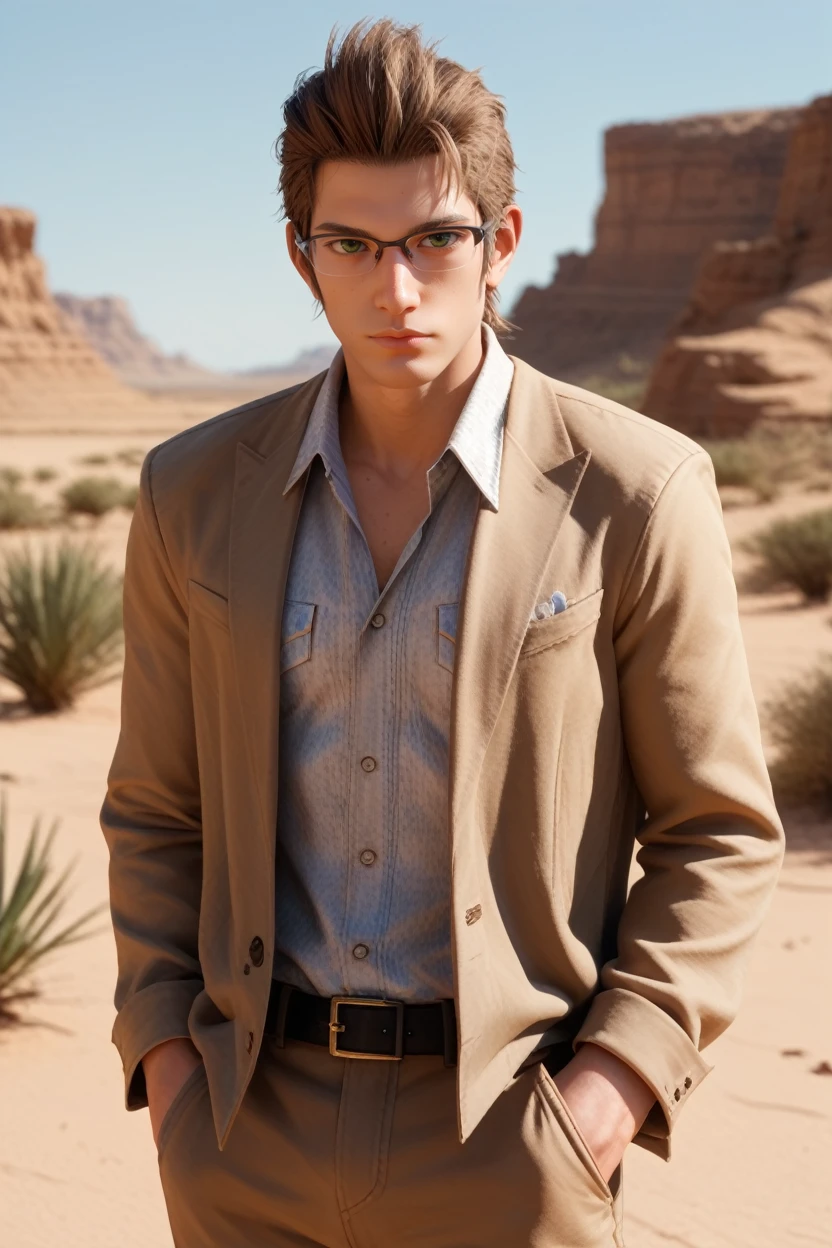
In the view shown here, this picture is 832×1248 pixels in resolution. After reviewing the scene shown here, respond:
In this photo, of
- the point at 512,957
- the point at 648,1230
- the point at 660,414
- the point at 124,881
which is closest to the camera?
the point at 512,957

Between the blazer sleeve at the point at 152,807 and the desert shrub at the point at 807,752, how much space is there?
4865mm

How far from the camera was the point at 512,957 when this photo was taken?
163cm

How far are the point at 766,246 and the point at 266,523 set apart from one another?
36.4 m

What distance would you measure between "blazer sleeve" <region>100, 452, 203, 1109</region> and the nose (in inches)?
15.6

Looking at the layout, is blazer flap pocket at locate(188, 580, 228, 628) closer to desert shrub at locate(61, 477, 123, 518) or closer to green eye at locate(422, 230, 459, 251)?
green eye at locate(422, 230, 459, 251)

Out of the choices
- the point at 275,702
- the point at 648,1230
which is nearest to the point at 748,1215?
the point at 648,1230

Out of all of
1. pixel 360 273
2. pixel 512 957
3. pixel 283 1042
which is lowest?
pixel 283 1042

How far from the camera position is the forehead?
169cm

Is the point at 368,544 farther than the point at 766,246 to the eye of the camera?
No

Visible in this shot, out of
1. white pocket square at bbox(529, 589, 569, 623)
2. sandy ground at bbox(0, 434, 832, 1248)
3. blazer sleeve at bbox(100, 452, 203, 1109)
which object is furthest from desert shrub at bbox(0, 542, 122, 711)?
white pocket square at bbox(529, 589, 569, 623)

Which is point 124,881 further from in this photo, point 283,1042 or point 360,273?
point 360,273

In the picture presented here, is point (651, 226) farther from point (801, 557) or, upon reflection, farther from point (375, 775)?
point (375, 775)

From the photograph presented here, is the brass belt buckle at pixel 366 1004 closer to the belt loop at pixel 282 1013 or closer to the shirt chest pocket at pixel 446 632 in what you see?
the belt loop at pixel 282 1013

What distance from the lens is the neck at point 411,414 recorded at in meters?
1.77
